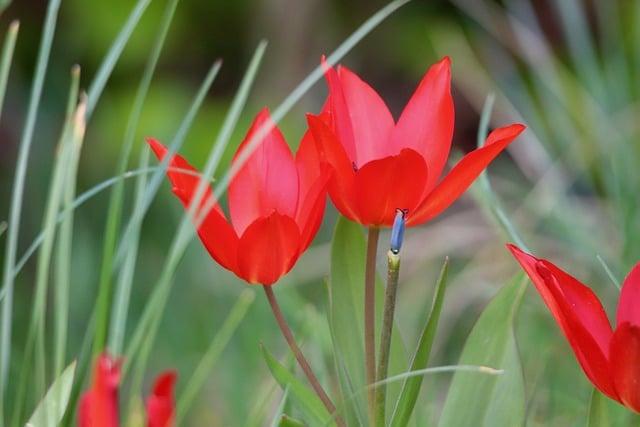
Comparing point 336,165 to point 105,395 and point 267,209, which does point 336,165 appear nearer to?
point 267,209

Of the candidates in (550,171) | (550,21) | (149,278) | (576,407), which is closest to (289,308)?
(576,407)

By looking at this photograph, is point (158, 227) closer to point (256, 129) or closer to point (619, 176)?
point (619, 176)

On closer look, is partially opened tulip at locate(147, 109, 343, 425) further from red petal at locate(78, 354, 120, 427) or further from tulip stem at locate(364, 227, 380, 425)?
red petal at locate(78, 354, 120, 427)

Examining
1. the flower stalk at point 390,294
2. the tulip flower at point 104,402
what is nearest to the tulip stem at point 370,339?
the flower stalk at point 390,294

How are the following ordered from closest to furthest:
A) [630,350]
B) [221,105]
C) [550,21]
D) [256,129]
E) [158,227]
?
[630,350]
[256,129]
[158,227]
[221,105]
[550,21]

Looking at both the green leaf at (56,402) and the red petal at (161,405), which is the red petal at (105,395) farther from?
the green leaf at (56,402)

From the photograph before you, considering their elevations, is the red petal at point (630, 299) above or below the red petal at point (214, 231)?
below

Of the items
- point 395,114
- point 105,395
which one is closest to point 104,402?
point 105,395
